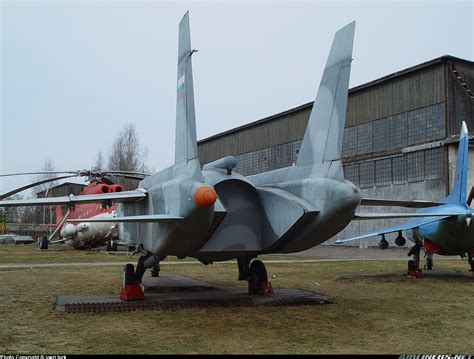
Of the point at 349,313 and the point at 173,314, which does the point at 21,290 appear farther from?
the point at 349,313

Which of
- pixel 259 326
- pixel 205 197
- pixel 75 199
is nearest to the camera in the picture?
pixel 205 197

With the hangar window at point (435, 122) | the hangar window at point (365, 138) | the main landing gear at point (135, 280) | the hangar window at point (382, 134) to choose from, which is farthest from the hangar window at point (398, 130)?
the main landing gear at point (135, 280)

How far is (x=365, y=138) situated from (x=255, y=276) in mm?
24248

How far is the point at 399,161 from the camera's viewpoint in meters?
31.5

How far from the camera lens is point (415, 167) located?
3047cm

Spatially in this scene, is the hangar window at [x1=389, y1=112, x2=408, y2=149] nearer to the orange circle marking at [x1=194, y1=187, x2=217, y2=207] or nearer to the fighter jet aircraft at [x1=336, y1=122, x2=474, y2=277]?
the fighter jet aircraft at [x1=336, y1=122, x2=474, y2=277]

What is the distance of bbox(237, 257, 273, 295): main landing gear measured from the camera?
35.3ft

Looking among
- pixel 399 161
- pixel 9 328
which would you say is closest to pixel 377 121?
pixel 399 161

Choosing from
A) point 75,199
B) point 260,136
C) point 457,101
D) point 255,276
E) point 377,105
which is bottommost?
point 255,276

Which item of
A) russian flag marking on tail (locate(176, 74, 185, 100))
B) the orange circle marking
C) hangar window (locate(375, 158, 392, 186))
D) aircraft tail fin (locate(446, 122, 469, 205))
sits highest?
hangar window (locate(375, 158, 392, 186))

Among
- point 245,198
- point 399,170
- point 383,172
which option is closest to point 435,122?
point 399,170

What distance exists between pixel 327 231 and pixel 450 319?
2.61 m

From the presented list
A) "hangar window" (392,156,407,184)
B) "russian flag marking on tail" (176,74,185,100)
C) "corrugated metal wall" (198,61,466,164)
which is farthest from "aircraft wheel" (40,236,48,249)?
"russian flag marking on tail" (176,74,185,100)

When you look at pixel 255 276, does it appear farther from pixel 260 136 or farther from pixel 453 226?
pixel 260 136
